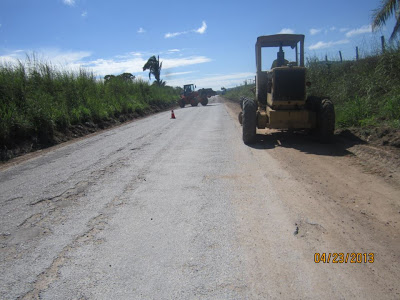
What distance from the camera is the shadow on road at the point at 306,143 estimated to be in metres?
7.41

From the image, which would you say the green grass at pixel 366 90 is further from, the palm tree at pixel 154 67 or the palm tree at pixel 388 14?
the palm tree at pixel 154 67

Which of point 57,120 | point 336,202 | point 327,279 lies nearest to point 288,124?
point 336,202

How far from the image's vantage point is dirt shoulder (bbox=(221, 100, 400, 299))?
9.00 ft

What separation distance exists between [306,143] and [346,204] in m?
4.55

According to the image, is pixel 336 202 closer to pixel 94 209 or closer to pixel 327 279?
pixel 327 279

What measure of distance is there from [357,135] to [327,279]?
21.3 feet

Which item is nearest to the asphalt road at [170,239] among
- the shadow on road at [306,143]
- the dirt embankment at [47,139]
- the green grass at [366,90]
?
the shadow on road at [306,143]

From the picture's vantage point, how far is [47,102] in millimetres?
12633

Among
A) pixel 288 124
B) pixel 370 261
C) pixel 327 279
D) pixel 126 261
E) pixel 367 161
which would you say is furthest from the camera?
pixel 288 124

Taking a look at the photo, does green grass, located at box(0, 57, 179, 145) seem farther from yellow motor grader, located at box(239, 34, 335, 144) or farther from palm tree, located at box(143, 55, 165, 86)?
palm tree, located at box(143, 55, 165, 86)

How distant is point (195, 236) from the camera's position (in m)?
3.47
